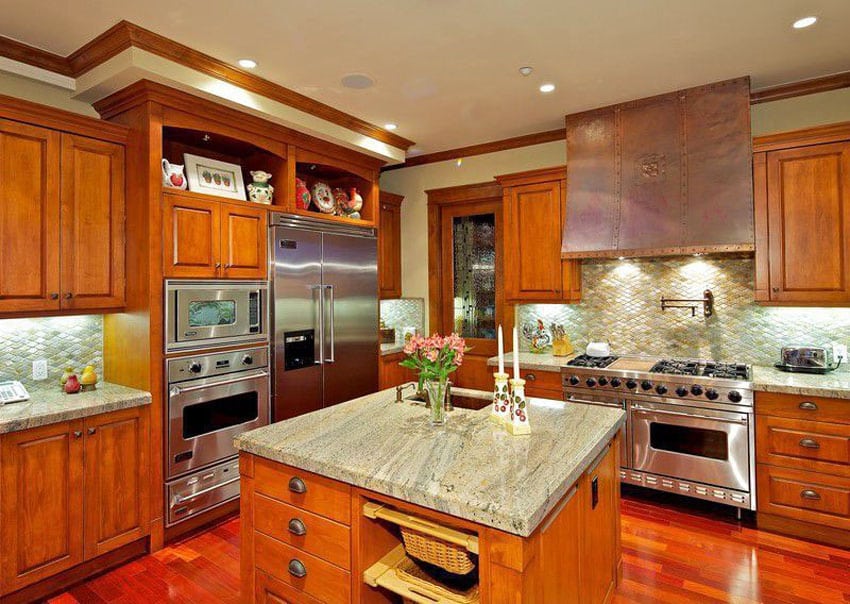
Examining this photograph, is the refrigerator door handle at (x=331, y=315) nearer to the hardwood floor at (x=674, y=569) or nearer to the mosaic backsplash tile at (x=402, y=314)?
the mosaic backsplash tile at (x=402, y=314)

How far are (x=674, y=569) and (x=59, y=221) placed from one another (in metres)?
3.93

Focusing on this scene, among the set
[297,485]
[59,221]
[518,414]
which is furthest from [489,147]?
[297,485]

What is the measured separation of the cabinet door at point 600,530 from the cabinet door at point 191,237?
8.42ft

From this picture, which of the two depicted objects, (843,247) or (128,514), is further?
(843,247)

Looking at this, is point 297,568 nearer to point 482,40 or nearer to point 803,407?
point 482,40

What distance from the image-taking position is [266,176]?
11.9 feet

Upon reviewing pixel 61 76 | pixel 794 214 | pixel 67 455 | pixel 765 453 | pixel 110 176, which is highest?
pixel 61 76

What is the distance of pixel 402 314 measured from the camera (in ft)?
17.6

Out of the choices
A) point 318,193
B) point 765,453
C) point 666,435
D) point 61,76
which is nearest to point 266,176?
point 318,193

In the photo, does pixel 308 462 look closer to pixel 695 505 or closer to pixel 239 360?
pixel 239 360

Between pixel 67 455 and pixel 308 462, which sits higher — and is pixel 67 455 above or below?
below

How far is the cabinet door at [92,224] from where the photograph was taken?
9.11 feet

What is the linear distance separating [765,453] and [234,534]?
3.40 metres

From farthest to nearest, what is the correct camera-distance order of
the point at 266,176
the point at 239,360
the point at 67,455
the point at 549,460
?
the point at 266,176
the point at 239,360
the point at 67,455
the point at 549,460
